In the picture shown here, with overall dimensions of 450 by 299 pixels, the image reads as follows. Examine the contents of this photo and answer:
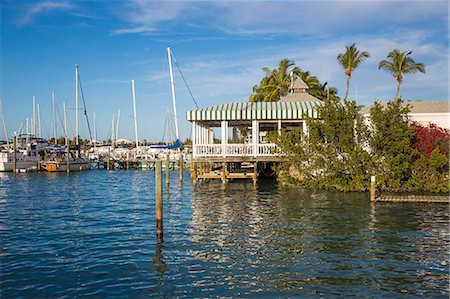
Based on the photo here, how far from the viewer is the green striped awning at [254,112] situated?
30828 millimetres

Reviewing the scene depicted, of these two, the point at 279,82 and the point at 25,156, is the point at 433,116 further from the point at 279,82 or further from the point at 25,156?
the point at 25,156

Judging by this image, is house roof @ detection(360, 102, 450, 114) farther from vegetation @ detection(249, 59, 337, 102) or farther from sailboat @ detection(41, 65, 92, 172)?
sailboat @ detection(41, 65, 92, 172)

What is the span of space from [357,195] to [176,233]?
13.9m

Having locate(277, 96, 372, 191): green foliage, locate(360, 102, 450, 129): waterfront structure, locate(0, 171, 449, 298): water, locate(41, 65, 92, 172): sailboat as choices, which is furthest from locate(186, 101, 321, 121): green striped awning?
locate(41, 65, 92, 172): sailboat

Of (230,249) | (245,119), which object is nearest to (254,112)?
(245,119)

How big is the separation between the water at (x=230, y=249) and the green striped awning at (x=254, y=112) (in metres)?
7.83

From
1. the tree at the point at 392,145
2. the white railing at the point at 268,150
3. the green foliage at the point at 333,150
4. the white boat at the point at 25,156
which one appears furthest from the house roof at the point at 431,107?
the white boat at the point at 25,156

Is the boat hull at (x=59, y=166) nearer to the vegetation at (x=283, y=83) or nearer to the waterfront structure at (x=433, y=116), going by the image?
the vegetation at (x=283, y=83)

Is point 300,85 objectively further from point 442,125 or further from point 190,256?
point 190,256

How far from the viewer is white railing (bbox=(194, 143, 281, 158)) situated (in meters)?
31.2

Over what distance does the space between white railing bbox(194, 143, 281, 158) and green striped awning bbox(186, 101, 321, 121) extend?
2053mm

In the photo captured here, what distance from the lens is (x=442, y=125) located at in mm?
31109

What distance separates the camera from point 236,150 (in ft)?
104

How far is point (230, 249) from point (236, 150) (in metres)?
17.5
